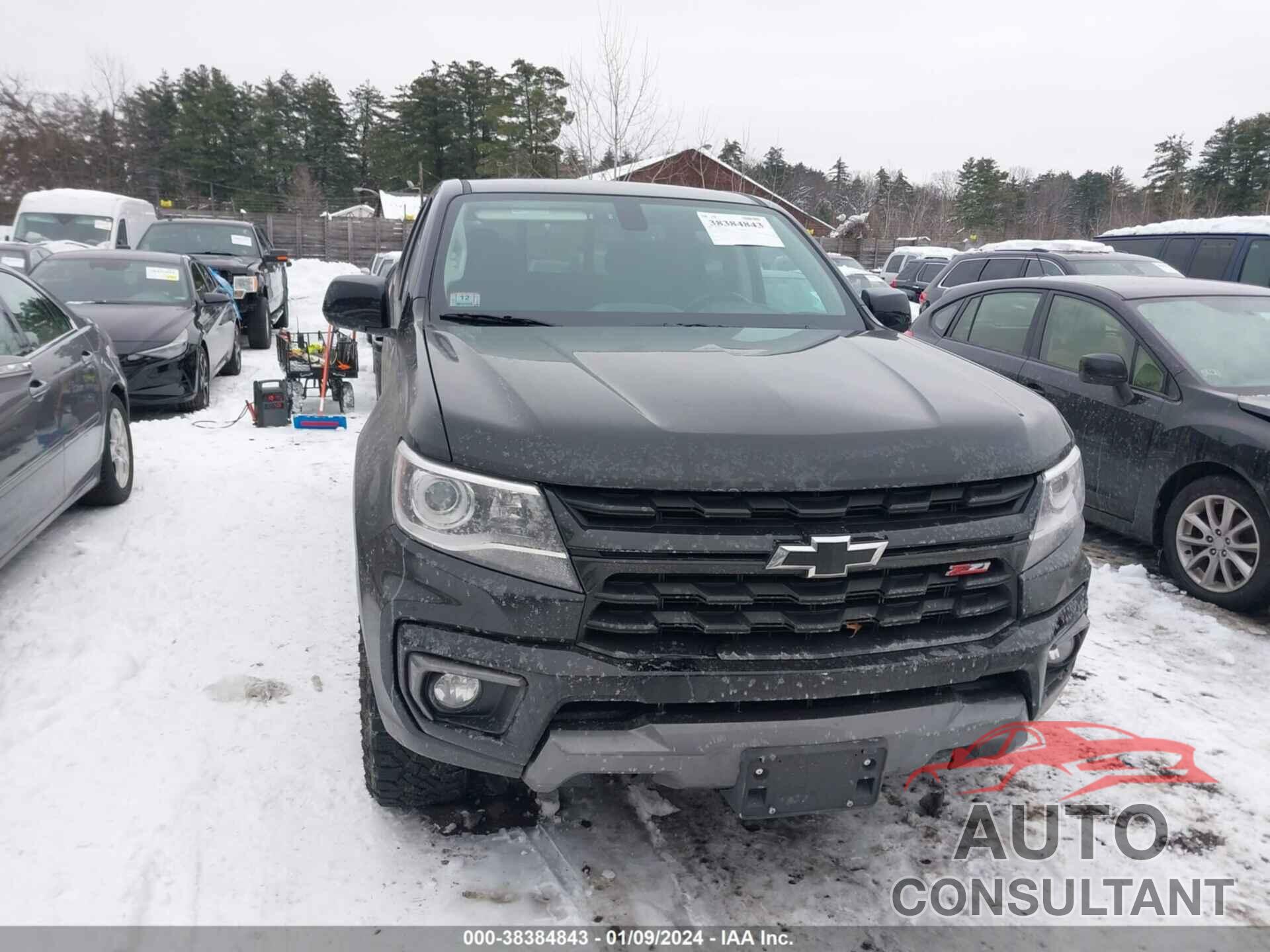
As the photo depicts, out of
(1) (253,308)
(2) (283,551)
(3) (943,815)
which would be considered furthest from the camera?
(1) (253,308)

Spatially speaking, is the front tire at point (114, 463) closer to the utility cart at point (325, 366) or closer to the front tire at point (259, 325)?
the utility cart at point (325, 366)

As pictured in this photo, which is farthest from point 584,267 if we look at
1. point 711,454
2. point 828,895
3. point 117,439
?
point 117,439

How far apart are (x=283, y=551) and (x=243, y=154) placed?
6383cm

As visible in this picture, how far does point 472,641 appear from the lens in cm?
200

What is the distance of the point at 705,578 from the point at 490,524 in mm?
511

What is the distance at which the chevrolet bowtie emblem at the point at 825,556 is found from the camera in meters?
2.00

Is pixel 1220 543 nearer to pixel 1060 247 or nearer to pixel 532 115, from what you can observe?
pixel 1060 247

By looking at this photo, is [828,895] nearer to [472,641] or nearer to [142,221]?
[472,641]

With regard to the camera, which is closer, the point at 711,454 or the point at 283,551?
the point at 711,454

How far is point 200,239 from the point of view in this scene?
13.4m

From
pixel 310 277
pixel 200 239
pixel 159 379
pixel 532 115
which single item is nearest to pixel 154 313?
pixel 159 379

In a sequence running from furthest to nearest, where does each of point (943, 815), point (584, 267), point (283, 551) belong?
1. point (283, 551)
2. point (584, 267)
3. point (943, 815)

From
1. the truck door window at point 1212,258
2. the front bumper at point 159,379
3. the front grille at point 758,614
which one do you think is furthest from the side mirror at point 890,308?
the truck door window at point 1212,258

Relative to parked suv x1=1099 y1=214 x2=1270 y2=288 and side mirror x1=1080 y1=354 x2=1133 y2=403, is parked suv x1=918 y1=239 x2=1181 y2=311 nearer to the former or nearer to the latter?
parked suv x1=1099 y1=214 x2=1270 y2=288
